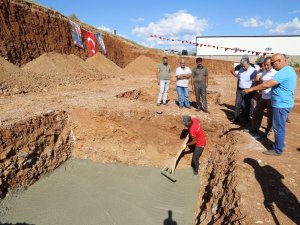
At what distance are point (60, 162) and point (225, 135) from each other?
4362mm

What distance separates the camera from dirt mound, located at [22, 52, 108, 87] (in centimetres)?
1218

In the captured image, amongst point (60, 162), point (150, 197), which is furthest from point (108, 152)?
point (150, 197)

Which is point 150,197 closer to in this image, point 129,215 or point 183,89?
point 129,215

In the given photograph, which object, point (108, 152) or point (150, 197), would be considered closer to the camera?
point (150, 197)

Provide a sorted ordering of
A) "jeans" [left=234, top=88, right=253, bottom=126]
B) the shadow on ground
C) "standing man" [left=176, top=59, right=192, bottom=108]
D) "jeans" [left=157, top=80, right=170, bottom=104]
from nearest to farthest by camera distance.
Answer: the shadow on ground → "jeans" [left=234, top=88, right=253, bottom=126] → "standing man" [left=176, top=59, right=192, bottom=108] → "jeans" [left=157, top=80, right=170, bottom=104]

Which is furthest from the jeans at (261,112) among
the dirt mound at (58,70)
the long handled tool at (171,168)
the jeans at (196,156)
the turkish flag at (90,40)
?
the turkish flag at (90,40)

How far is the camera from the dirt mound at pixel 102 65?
1866cm

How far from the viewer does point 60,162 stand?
22.8ft

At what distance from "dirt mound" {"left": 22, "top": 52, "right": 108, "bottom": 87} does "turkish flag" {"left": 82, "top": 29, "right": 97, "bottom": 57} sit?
3.95m

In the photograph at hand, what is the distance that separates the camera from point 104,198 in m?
5.93

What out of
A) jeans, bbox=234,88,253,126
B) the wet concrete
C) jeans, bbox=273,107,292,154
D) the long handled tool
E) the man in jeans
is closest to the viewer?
the man in jeans

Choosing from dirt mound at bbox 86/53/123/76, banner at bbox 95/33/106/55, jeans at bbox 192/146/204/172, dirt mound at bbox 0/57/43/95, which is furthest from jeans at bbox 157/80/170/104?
banner at bbox 95/33/106/55

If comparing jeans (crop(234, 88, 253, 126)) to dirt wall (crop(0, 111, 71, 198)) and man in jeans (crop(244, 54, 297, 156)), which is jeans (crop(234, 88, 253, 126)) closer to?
man in jeans (crop(244, 54, 297, 156))

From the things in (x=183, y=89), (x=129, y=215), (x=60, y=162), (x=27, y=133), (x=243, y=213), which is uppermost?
(x=183, y=89)
